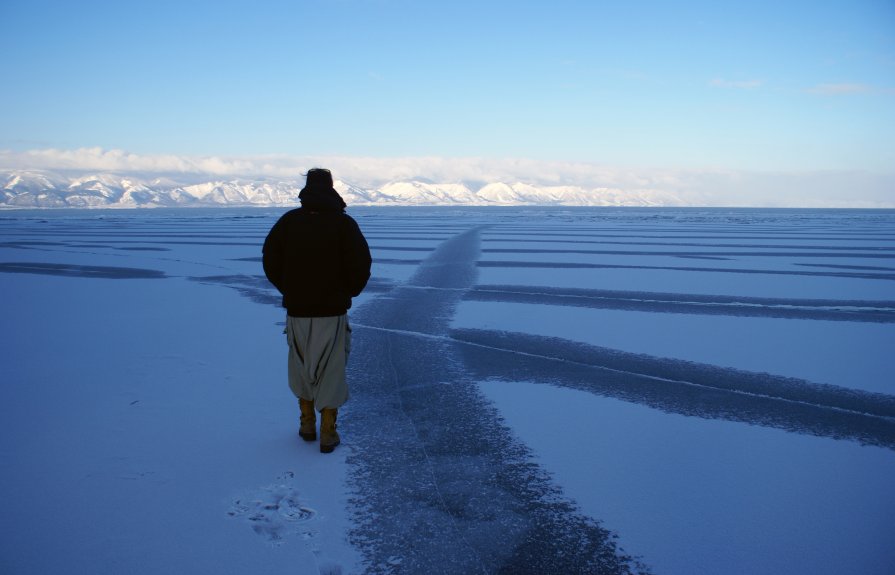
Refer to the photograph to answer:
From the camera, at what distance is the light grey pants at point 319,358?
384cm

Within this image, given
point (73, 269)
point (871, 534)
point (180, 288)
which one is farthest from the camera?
point (73, 269)

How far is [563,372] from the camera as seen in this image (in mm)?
5871

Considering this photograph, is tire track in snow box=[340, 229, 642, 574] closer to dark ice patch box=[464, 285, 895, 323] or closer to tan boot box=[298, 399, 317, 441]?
tan boot box=[298, 399, 317, 441]

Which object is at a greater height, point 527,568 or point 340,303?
point 340,303

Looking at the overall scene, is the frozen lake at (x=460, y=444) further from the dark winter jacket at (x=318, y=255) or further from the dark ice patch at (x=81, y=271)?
the dark ice patch at (x=81, y=271)

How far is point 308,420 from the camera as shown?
13.1 feet

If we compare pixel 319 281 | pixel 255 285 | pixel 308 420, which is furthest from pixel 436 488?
pixel 255 285

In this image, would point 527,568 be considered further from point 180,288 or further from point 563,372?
point 180,288

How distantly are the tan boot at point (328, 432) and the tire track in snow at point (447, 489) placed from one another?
0.42 feet

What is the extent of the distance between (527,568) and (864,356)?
5.81 metres

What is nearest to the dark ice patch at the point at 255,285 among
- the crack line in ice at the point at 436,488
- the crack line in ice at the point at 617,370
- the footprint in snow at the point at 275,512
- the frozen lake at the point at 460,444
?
the frozen lake at the point at 460,444

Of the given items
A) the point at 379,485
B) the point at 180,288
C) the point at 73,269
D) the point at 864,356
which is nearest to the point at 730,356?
the point at 864,356

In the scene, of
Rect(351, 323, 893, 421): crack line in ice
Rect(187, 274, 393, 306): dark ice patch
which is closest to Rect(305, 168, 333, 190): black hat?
Rect(351, 323, 893, 421): crack line in ice

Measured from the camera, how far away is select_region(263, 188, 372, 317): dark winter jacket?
12.3 ft
